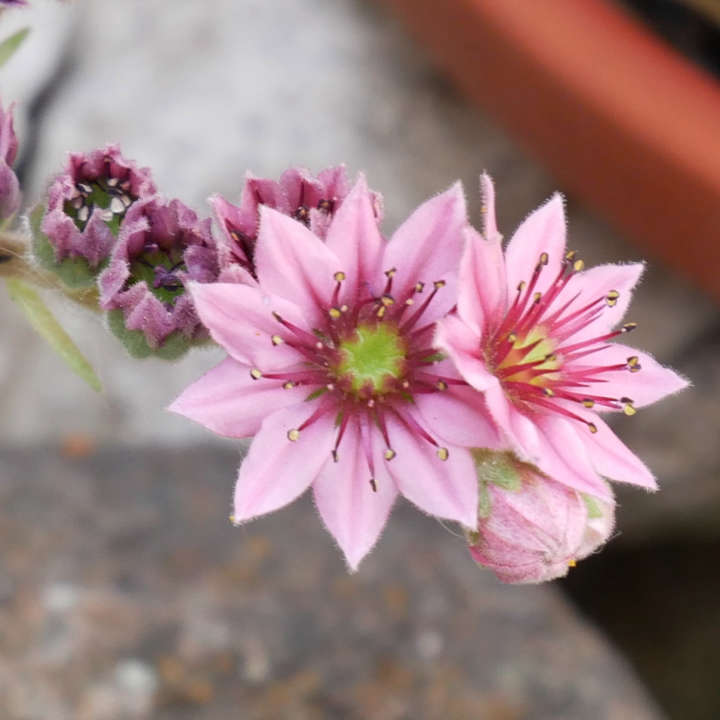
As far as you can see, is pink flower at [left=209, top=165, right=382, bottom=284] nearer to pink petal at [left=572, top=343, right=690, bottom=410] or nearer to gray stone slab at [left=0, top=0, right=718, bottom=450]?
pink petal at [left=572, top=343, right=690, bottom=410]

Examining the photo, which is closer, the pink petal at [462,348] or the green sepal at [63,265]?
the pink petal at [462,348]

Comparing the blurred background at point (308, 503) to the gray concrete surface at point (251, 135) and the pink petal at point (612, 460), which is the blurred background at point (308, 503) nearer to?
the gray concrete surface at point (251, 135)

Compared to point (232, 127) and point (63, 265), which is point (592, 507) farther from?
point (232, 127)

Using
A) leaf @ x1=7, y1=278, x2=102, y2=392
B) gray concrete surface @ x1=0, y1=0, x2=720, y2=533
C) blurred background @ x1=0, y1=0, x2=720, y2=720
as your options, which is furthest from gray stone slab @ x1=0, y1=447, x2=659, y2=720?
leaf @ x1=7, y1=278, x2=102, y2=392

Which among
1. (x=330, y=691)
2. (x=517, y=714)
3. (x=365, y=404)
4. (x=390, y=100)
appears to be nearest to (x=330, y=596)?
(x=330, y=691)

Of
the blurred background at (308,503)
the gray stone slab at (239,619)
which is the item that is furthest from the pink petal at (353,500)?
the gray stone slab at (239,619)

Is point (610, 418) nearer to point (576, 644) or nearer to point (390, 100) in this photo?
point (576, 644)

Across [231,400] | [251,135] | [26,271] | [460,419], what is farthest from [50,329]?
[251,135]
